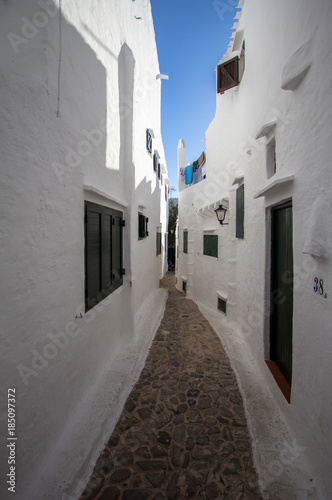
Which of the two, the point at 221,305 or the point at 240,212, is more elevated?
the point at 240,212

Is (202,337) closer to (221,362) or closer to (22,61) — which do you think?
(221,362)

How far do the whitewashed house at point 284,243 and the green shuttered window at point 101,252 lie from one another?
2.36 meters

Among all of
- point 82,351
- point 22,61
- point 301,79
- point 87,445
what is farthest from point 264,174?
point 87,445

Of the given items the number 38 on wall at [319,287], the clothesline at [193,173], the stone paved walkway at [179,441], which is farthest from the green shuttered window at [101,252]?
the clothesline at [193,173]

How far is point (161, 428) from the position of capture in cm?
271

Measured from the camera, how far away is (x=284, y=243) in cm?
318

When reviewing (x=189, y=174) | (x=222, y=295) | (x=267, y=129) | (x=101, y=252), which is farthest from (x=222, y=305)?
(x=189, y=174)

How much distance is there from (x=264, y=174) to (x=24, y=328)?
Result: 152 inches

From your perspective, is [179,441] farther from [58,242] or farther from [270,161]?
[270,161]

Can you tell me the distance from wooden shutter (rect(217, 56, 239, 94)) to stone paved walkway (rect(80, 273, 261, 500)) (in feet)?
21.9

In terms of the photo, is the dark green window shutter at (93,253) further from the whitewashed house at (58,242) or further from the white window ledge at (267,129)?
the white window ledge at (267,129)

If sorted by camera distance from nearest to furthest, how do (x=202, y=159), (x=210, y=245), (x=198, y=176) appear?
1. (x=210, y=245)
2. (x=202, y=159)
3. (x=198, y=176)

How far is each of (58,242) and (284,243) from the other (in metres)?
2.80

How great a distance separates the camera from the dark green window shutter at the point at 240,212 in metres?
5.21
